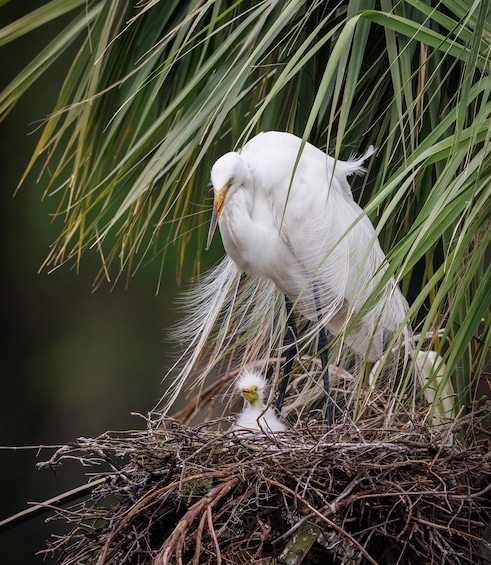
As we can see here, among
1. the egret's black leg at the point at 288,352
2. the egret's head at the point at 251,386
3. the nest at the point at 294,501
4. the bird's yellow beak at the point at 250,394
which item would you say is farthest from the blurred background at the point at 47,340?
the nest at the point at 294,501

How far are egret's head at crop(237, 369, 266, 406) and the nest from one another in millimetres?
390

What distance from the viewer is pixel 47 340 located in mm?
→ 5348

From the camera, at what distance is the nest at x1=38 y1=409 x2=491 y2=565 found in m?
1.62

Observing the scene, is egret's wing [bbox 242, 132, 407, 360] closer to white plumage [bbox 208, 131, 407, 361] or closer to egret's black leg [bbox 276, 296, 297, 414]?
white plumage [bbox 208, 131, 407, 361]

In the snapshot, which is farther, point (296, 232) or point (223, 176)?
point (296, 232)

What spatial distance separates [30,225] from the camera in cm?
499

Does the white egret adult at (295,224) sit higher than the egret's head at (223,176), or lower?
lower

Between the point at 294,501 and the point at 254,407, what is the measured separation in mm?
638

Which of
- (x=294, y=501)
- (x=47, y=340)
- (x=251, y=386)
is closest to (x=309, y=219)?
(x=251, y=386)

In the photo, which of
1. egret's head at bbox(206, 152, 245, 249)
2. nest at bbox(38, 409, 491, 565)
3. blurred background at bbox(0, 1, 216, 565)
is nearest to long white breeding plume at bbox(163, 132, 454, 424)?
egret's head at bbox(206, 152, 245, 249)

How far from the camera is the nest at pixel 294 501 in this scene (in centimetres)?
162

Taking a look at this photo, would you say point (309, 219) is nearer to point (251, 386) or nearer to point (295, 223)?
point (295, 223)

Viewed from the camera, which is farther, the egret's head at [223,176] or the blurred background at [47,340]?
the blurred background at [47,340]

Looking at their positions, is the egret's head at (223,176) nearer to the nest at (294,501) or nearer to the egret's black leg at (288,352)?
the egret's black leg at (288,352)
